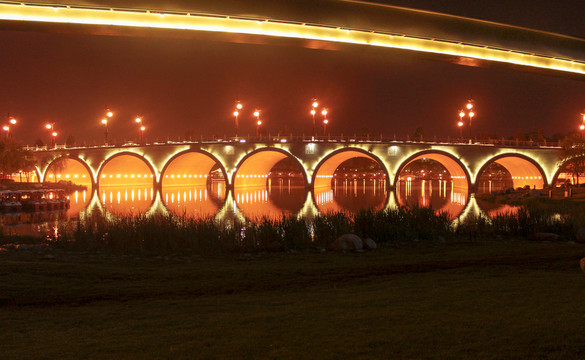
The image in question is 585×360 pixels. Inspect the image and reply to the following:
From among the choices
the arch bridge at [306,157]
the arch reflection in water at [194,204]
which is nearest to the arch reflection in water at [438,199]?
the arch bridge at [306,157]

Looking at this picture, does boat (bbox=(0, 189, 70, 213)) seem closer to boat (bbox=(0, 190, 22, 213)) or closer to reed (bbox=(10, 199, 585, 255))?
boat (bbox=(0, 190, 22, 213))

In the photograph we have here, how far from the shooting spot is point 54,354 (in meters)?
4.99

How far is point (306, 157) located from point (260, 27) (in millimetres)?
52144

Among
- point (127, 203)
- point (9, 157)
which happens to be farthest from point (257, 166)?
point (9, 157)

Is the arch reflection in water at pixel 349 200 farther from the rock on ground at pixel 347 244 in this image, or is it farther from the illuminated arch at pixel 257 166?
the illuminated arch at pixel 257 166

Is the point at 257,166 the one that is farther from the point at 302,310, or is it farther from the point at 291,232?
the point at 302,310

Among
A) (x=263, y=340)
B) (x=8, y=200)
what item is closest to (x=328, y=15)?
(x=263, y=340)

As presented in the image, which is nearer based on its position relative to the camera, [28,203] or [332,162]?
[28,203]

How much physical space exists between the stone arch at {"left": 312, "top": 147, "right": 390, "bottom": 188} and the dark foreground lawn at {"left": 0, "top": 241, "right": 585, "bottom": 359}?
156ft

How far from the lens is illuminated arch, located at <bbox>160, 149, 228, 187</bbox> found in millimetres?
63966

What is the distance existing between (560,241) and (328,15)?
1202 centimetres

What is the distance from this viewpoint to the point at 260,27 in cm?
621

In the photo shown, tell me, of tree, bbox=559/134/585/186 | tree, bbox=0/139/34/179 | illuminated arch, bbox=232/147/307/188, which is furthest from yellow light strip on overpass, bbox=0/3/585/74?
illuminated arch, bbox=232/147/307/188

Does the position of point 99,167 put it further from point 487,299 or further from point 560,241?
point 487,299
